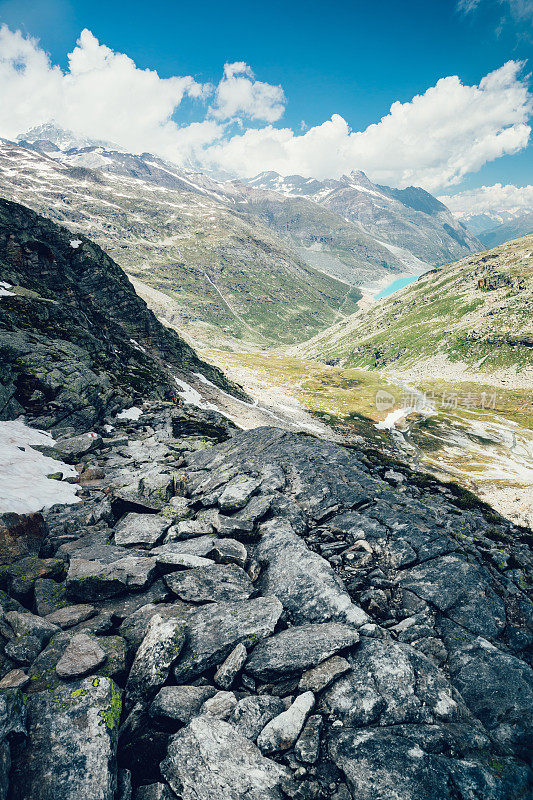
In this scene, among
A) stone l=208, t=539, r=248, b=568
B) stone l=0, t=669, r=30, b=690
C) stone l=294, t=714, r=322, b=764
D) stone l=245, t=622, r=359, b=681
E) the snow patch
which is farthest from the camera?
the snow patch

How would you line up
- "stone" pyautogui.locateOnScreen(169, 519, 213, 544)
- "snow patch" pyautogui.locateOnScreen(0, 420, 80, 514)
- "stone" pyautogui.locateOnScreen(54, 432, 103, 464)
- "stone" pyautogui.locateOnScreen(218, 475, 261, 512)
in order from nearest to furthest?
"stone" pyautogui.locateOnScreen(169, 519, 213, 544)
"snow patch" pyautogui.locateOnScreen(0, 420, 80, 514)
"stone" pyautogui.locateOnScreen(218, 475, 261, 512)
"stone" pyautogui.locateOnScreen(54, 432, 103, 464)

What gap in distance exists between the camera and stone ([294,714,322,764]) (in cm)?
750

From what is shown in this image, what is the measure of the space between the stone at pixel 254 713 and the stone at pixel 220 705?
0.16 meters

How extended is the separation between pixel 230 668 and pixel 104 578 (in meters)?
5.15

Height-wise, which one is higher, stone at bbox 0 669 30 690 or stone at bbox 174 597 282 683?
stone at bbox 174 597 282 683

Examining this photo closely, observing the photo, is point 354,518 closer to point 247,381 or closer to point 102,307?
point 102,307

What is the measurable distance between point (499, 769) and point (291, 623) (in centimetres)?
578

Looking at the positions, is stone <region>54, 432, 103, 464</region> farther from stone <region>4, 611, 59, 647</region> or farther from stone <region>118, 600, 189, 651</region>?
stone <region>118, 600, 189, 651</region>

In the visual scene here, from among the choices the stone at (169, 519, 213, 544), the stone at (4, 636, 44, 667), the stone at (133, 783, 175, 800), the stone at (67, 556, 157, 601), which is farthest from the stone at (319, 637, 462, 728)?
the stone at (169, 519, 213, 544)

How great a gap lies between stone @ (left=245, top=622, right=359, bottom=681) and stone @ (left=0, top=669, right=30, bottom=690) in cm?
526

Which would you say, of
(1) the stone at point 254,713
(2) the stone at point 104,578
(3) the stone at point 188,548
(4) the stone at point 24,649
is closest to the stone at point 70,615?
(2) the stone at point 104,578

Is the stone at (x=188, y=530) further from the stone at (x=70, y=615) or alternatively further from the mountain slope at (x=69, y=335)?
the mountain slope at (x=69, y=335)

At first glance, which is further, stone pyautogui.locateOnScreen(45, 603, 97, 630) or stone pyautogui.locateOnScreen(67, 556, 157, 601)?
stone pyautogui.locateOnScreen(67, 556, 157, 601)

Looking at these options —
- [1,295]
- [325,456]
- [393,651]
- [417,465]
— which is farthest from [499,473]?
[1,295]
